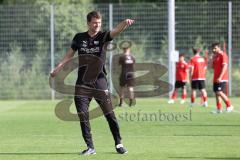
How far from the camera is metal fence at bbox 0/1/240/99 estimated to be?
30.1m

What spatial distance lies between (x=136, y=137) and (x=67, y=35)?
731 inches

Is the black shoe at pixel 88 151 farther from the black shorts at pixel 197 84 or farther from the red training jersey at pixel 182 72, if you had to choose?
the red training jersey at pixel 182 72

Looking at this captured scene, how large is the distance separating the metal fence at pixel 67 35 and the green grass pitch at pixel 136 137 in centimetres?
1154

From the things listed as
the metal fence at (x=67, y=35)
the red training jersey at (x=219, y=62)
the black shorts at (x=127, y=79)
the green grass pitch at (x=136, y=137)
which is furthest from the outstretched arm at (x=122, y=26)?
the metal fence at (x=67, y=35)

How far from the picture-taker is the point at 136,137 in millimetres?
12805

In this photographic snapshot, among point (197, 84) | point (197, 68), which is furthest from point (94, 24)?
point (197, 84)

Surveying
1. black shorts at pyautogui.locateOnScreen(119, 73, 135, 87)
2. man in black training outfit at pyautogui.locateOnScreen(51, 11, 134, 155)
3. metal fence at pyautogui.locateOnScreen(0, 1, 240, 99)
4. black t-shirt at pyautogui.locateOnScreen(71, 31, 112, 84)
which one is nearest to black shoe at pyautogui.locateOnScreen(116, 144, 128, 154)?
man in black training outfit at pyautogui.locateOnScreen(51, 11, 134, 155)

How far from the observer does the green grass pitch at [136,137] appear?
33.5ft

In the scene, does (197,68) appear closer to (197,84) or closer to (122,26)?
(197,84)

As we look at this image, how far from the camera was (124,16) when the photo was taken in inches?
1201

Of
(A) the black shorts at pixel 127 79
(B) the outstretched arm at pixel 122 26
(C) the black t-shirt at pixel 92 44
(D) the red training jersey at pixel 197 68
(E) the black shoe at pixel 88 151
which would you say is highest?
(B) the outstretched arm at pixel 122 26

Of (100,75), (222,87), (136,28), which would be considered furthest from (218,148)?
(136,28)

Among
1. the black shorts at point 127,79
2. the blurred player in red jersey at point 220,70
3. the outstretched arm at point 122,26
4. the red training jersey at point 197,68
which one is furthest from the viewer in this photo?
the black shorts at point 127,79

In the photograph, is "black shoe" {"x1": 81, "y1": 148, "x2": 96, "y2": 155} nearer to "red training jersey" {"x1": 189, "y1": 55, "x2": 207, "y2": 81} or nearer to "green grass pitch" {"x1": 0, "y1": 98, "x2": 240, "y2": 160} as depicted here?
"green grass pitch" {"x1": 0, "y1": 98, "x2": 240, "y2": 160}
